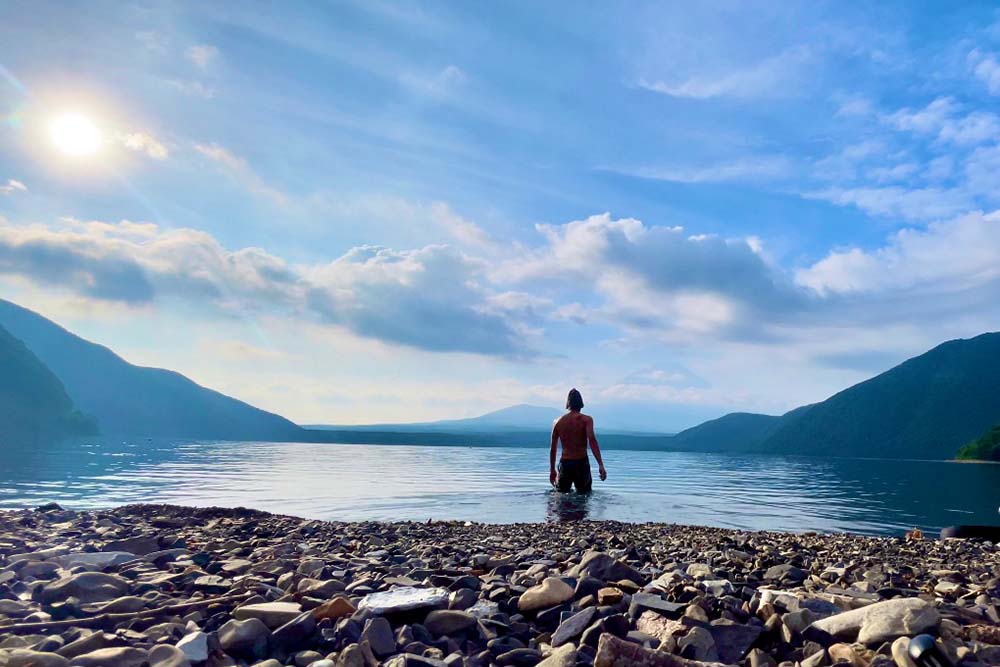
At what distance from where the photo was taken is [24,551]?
7391mm

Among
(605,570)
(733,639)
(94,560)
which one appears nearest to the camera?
(733,639)

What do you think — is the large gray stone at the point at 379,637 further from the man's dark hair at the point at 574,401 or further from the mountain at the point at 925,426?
the mountain at the point at 925,426

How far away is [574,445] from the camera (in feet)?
60.3

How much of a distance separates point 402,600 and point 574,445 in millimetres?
14320

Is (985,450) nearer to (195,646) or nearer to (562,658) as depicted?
(562,658)

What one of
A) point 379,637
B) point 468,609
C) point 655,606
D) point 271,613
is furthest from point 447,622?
point 655,606

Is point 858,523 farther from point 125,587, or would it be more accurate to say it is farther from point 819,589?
point 125,587

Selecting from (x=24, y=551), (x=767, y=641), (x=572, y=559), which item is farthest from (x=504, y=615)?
(x=24, y=551)

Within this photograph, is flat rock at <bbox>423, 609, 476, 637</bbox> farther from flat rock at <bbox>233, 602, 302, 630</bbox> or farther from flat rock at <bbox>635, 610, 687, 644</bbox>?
flat rock at <bbox>635, 610, 687, 644</bbox>

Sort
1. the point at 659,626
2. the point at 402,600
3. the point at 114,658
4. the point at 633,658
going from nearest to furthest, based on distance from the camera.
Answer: the point at 633,658, the point at 114,658, the point at 659,626, the point at 402,600

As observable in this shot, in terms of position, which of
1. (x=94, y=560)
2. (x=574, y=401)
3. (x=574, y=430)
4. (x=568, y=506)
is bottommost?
(x=568, y=506)

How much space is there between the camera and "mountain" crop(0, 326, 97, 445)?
14850 cm

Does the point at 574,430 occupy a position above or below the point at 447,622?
above

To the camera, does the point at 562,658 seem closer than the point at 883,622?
Yes
